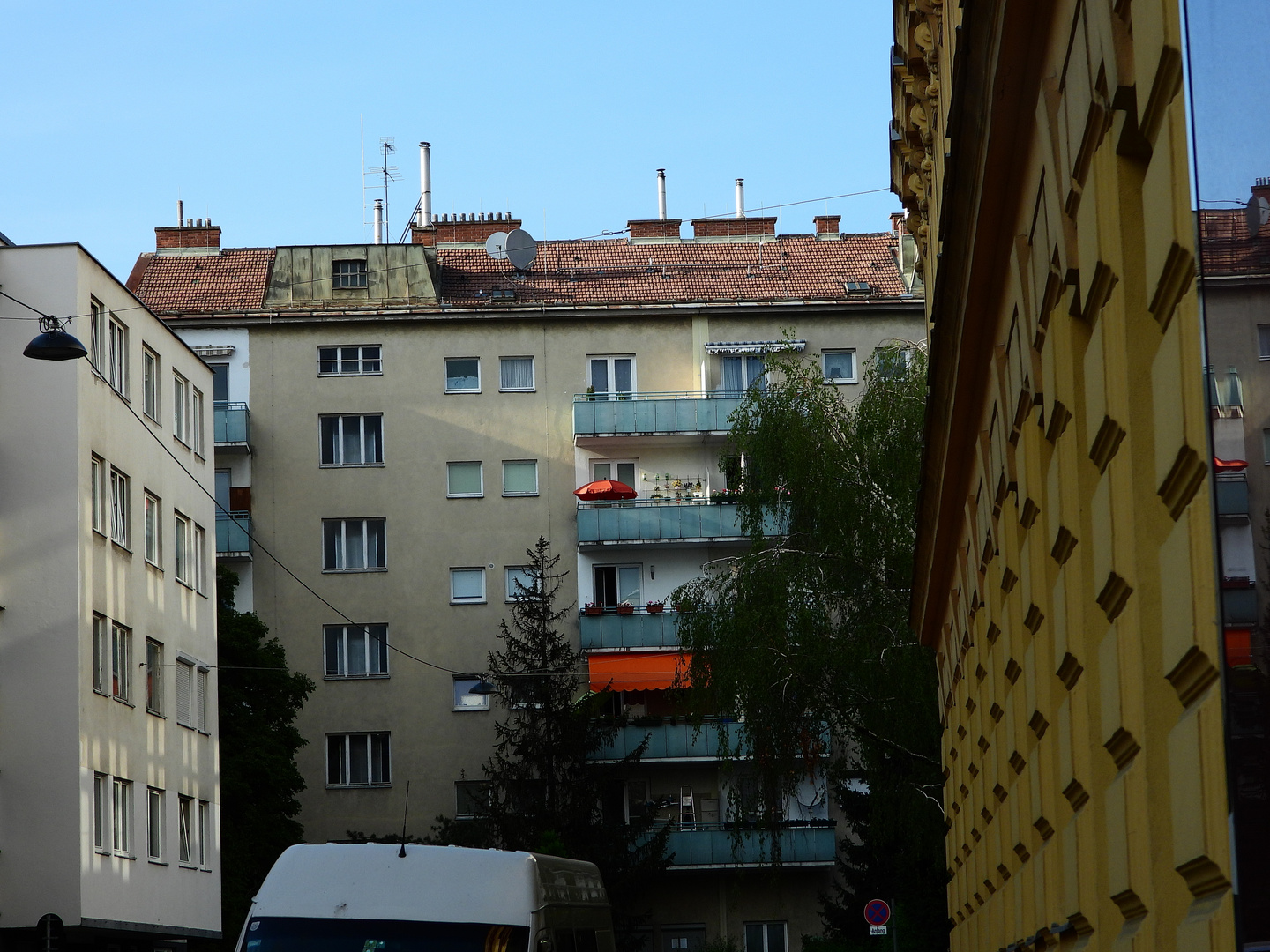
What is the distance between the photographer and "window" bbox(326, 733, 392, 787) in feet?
166

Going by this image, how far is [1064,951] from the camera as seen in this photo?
7184 mm

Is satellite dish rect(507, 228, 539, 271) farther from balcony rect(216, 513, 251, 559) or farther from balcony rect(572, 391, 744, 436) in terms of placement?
balcony rect(216, 513, 251, 559)

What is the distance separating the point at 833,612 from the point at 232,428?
81.6ft

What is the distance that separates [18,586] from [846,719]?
14.6m

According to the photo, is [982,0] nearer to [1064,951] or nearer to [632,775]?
[1064,951]

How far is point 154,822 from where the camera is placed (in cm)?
3641

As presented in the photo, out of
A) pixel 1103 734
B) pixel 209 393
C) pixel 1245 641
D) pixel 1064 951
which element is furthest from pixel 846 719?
pixel 1245 641

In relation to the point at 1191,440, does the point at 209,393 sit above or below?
above

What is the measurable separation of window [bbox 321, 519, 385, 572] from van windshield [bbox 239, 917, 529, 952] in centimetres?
3831

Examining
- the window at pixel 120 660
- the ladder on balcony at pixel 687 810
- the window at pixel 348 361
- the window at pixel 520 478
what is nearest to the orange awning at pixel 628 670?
the ladder on balcony at pixel 687 810

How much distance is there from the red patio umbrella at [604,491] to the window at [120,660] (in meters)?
17.3

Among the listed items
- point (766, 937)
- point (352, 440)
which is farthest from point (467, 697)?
point (766, 937)

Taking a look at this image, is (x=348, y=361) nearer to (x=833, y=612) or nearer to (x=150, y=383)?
(x=150, y=383)

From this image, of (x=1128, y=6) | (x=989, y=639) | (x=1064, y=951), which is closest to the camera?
(x=1128, y=6)
